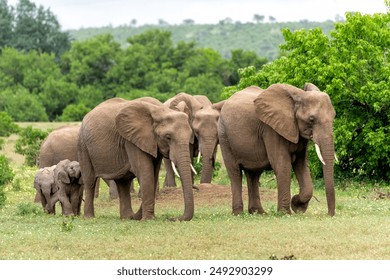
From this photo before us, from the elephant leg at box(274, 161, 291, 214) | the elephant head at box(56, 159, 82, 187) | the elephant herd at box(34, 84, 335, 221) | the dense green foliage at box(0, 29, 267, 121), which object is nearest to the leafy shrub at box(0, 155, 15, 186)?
the elephant herd at box(34, 84, 335, 221)

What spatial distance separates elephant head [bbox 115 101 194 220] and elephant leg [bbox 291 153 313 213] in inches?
82.4

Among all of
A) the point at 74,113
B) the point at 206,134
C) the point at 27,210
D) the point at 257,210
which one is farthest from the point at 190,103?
the point at 74,113

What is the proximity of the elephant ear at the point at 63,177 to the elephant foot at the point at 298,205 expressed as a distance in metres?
4.63

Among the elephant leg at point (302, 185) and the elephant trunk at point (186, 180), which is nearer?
the elephant trunk at point (186, 180)

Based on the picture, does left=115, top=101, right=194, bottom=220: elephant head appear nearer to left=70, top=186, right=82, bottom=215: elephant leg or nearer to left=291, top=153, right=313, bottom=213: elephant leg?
left=291, top=153, right=313, bottom=213: elephant leg

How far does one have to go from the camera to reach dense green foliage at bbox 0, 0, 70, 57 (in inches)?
4104

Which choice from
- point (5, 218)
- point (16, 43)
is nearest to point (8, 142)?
point (5, 218)

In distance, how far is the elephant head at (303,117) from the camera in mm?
18281

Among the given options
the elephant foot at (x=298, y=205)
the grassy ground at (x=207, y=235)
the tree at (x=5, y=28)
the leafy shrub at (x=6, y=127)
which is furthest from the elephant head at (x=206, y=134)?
the tree at (x=5, y=28)

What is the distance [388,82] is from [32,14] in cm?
9374

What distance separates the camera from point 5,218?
20328 mm

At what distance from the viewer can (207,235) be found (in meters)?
16.4

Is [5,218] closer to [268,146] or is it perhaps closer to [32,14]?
[268,146]

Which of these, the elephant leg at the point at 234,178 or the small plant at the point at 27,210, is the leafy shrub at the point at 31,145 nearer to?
the small plant at the point at 27,210
